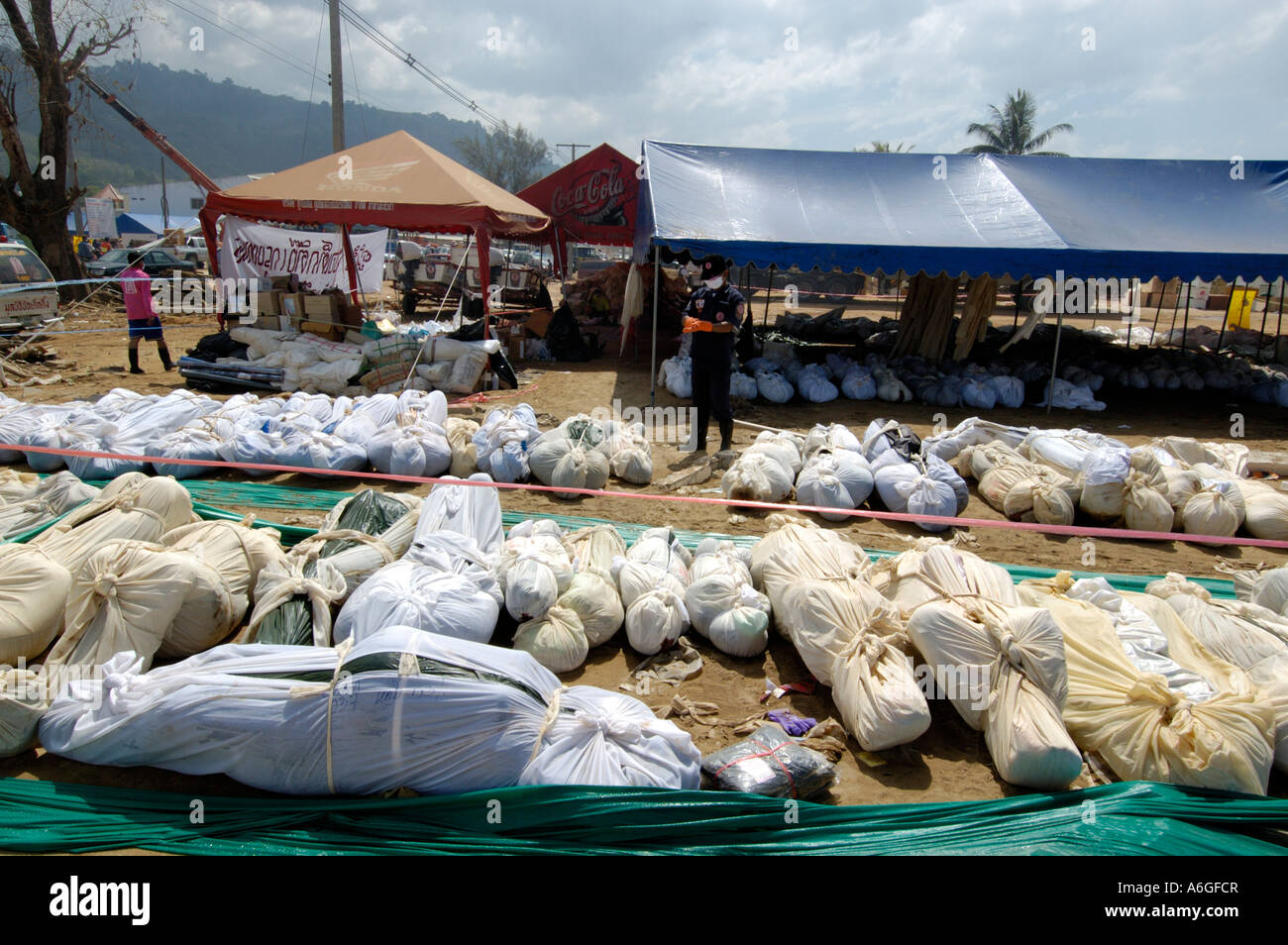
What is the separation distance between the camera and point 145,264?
890 inches

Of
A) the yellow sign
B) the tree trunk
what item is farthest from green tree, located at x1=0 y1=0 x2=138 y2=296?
the yellow sign

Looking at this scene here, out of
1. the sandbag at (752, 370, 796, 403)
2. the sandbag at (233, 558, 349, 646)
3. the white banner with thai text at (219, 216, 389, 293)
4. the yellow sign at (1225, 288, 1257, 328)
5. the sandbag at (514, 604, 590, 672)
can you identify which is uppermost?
the white banner with thai text at (219, 216, 389, 293)

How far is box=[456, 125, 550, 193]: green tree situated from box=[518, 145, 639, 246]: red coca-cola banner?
162 ft

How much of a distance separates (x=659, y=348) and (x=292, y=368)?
6.25 m

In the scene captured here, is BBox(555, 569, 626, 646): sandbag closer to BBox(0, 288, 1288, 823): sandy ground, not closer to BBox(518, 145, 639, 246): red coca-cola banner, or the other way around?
BBox(0, 288, 1288, 823): sandy ground

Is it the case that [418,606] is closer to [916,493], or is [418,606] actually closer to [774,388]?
[916,493]

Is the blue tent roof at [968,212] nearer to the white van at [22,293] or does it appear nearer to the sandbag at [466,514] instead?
the sandbag at [466,514]

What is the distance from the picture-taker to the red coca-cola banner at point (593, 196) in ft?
52.4

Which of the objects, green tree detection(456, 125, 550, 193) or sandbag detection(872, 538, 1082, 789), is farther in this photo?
green tree detection(456, 125, 550, 193)

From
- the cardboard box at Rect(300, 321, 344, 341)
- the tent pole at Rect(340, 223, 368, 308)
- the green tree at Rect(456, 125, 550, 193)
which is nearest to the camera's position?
the cardboard box at Rect(300, 321, 344, 341)

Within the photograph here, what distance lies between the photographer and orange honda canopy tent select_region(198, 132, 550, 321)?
9594mm

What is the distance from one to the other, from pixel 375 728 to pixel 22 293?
13.9 metres

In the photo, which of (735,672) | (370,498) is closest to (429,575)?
(370,498)

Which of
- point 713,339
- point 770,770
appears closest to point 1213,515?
point 713,339
